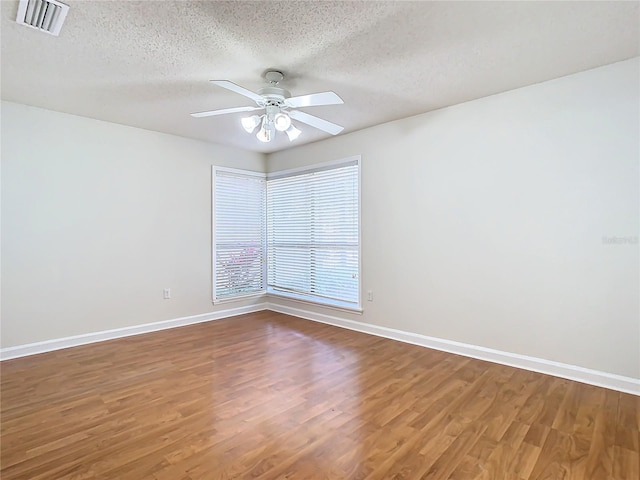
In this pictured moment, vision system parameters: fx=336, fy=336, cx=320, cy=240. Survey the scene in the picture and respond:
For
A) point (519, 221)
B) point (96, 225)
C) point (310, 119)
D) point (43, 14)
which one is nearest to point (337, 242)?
point (310, 119)

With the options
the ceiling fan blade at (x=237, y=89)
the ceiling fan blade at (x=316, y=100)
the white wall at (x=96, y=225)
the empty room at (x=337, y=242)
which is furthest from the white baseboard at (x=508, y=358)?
the ceiling fan blade at (x=237, y=89)

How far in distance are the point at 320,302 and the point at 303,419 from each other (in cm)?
259

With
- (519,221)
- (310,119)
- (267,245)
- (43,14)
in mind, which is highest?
(43,14)

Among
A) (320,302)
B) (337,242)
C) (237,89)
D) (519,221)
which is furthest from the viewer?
(320,302)

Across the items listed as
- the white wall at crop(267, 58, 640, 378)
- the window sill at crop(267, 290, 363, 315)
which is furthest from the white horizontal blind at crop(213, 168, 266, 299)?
the white wall at crop(267, 58, 640, 378)

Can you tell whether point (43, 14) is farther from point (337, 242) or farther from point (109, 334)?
point (337, 242)

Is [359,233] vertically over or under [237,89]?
under

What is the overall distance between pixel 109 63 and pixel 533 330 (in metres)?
4.12

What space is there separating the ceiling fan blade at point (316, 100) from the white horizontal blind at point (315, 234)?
6.22 feet

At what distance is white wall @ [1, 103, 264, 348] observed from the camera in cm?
339

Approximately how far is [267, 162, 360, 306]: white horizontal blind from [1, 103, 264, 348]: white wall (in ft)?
3.65

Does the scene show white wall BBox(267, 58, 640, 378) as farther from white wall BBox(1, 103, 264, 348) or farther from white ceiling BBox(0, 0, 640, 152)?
white wall BBox(1, 103, 264, 348)

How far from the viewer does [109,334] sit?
3.94 m

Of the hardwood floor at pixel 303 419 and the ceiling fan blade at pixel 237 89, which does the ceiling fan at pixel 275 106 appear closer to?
the ceiling fan blade at pixel 237 89
